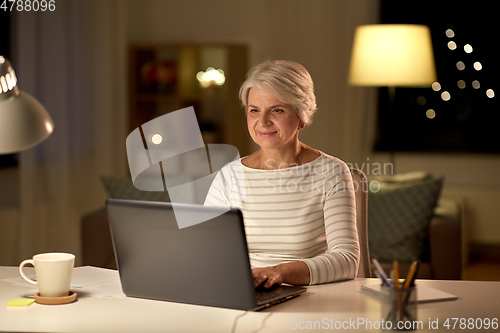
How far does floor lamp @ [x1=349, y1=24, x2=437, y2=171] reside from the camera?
10.2 ft

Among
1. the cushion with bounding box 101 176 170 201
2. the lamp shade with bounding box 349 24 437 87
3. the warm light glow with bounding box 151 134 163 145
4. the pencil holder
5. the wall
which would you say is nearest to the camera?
the pencil holder

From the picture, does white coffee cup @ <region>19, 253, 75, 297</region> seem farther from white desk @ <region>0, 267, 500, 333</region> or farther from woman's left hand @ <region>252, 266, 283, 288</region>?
woman's left hand @ <region>252, 266, 283, 288</region>

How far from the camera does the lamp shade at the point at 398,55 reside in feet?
10.2

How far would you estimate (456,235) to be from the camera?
8.68 ft

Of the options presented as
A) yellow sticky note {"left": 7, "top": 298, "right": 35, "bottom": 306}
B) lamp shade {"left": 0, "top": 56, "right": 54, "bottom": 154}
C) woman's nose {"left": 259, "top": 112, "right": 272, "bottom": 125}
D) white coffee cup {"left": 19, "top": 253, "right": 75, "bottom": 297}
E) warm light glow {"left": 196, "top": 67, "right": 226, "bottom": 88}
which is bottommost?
yellow sticky note {"left": 7, "top": 298, "right": 35, "bottom": 306}

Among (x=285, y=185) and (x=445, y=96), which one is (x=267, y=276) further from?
(x=445, y=96)

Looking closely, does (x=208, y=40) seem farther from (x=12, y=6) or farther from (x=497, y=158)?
(x=497, y=158)

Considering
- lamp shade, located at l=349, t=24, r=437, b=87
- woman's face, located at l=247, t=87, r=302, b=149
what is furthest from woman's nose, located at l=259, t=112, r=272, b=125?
lamp shade, located at l=349, t=24, r=437, b=87

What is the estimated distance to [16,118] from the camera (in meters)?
1.07

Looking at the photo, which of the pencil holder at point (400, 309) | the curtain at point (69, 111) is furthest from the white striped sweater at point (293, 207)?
the curtain at point (69, 111)

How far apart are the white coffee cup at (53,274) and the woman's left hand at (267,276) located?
37cm

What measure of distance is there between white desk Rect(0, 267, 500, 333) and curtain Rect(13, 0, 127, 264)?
2219 mm

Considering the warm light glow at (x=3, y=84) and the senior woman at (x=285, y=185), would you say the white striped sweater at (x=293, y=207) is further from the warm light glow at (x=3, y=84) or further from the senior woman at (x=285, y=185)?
the warm light glow at (x=3, y=84)

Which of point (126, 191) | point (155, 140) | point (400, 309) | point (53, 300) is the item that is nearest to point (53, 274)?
point (53, 300)
